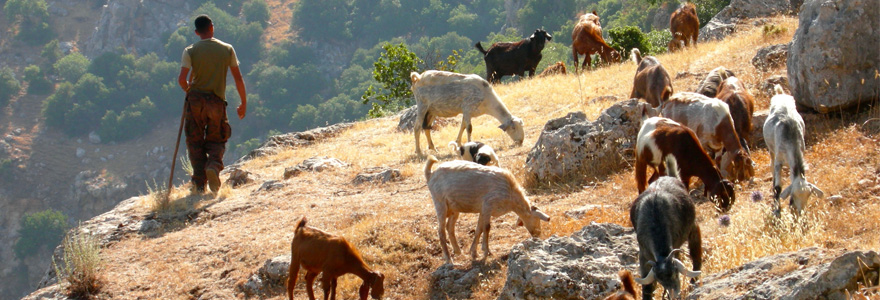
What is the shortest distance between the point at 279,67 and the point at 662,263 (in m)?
86.9

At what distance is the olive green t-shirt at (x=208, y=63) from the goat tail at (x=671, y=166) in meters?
6.06

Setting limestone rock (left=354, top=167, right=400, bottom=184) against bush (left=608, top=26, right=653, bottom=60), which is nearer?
limestone rock (left=354, top=167, right=400, bottom=184)

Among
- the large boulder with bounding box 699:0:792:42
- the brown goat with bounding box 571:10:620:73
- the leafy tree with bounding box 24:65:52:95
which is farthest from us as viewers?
the leafy tree with bounding box 24:65:52:95

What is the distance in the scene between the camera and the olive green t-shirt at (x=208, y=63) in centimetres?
1062

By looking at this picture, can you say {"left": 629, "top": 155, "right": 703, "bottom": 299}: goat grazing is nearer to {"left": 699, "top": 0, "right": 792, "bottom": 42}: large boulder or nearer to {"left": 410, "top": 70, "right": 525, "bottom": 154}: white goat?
{"left": 410, "top": 70, "right": 525, "bottom": 154}: white goat

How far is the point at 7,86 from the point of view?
250 ft

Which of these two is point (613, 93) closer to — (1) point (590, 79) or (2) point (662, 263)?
(1) point (590, 79)

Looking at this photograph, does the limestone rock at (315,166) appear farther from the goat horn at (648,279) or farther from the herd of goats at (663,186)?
the goat horn at (648,279)

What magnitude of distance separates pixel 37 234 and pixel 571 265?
5706 cm

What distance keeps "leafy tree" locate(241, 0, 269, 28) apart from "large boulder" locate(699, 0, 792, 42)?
85913mm

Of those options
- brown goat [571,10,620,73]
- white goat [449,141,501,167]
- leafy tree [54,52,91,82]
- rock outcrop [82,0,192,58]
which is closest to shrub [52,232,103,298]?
white goat [449,141,501,167]

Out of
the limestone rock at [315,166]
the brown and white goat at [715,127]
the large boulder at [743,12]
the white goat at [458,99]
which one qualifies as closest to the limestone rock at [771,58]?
the white goat at [458,99]

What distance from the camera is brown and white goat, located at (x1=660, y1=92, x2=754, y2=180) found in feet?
25.6

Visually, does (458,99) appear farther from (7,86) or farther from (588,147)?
(7,86)
